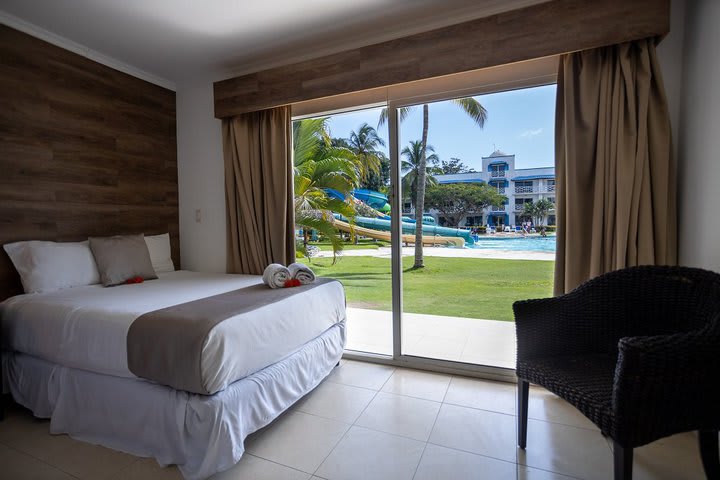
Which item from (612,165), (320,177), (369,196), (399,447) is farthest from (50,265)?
(612,165)

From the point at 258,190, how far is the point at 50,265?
1.51 metres

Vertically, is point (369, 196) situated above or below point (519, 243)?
above

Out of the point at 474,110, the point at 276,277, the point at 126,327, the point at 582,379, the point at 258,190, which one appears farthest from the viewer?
the point at 258,190

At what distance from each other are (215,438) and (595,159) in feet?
8.13

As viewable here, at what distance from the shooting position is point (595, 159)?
2.02 metres

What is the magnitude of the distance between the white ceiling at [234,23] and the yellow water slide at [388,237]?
1578mm

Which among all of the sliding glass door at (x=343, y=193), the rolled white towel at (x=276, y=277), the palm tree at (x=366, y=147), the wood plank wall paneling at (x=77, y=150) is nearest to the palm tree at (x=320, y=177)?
the sliding glass door at (x=343, y=193)

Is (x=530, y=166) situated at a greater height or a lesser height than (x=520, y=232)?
greater

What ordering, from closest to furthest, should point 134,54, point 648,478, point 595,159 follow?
point 648,478 → point 595,159 → point 134,54

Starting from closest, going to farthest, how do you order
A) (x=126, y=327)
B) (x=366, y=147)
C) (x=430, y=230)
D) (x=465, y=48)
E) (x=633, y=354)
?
(x=633, y=354) → (x=126, y=327) → (x=465, y=48) → (x=430, y=230) → (x=366, y=147)

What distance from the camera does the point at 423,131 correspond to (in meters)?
3.03

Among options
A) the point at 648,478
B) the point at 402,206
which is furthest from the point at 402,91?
the point at 648,478

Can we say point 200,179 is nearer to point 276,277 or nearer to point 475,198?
point 276,277

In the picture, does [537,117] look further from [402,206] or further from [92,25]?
[92,25]
